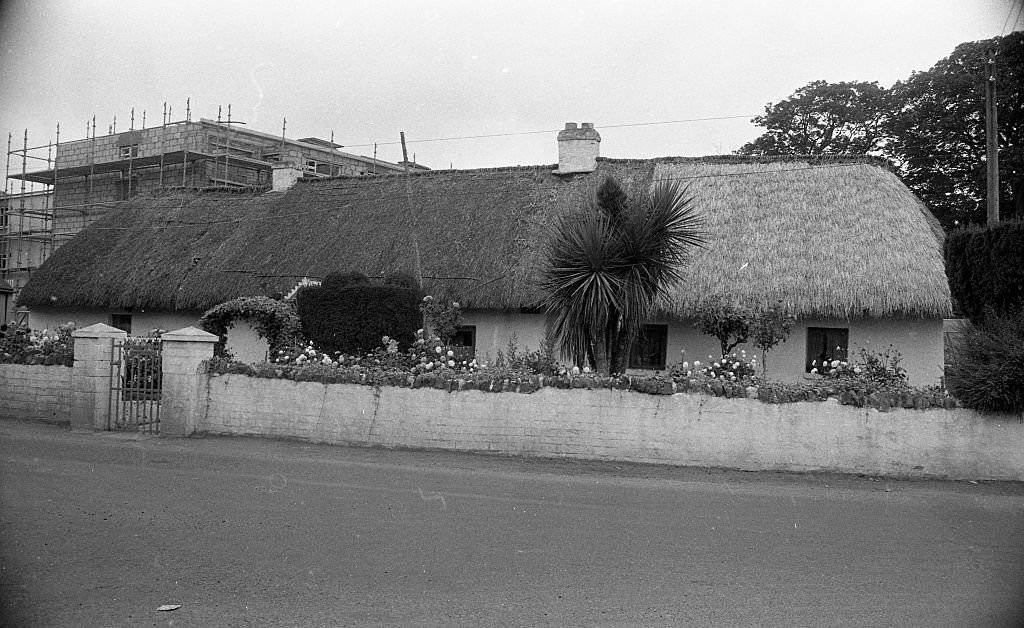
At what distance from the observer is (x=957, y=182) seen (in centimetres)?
2692

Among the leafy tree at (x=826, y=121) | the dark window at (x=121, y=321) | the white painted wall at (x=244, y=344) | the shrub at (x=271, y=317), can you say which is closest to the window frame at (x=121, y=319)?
the dark window at (x=121, y=321)

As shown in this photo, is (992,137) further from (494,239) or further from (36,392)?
(36,392)

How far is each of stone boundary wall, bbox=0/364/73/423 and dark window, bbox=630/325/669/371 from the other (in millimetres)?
10294

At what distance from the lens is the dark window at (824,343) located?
16.0 m

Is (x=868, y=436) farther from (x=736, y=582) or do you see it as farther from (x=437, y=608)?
(x=437, y=608)

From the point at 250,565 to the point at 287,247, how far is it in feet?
52.1

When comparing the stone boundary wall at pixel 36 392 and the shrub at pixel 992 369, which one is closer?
the shrub at pixel 992 369

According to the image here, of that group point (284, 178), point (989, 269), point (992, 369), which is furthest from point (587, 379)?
point (284, 178)

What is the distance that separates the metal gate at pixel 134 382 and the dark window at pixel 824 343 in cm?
1149

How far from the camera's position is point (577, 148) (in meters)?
20.8

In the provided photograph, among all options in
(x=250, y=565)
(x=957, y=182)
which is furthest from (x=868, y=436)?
(x=957, y=182)

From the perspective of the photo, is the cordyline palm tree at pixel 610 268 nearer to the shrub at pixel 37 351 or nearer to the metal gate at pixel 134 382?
the metal gate at pixel 134 382

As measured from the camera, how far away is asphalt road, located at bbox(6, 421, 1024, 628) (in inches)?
208

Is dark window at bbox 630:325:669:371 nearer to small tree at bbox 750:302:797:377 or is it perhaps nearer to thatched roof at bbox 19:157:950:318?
thatched roof at bbox 19:157:950:318
